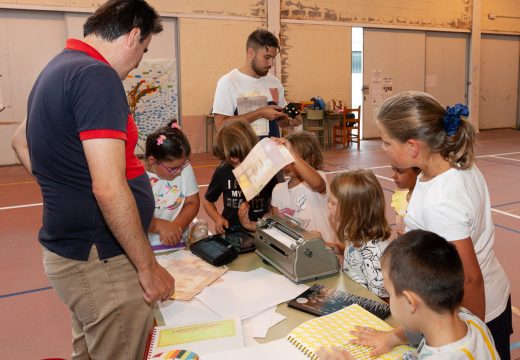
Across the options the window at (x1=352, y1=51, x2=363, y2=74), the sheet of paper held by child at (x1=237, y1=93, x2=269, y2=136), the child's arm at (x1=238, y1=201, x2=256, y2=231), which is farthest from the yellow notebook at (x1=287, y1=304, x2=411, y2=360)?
the window at (x1=352, y1=51, x2=363, y2=74)

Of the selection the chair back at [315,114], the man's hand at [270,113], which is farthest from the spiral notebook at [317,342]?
the chair back at [315,114]

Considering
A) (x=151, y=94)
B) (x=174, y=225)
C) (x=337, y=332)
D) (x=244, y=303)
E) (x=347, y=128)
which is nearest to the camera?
(x=337, y=332)

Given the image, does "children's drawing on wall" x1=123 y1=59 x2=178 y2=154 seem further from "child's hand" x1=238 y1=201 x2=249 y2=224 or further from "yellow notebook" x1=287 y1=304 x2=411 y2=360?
"yellow notebook" x1=287 y1=304 x2=411 y2=360

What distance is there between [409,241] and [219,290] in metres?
0.76

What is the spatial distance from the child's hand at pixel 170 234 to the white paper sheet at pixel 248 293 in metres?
0.46

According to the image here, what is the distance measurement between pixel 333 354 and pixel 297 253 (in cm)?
47

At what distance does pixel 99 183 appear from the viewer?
4.44 ft

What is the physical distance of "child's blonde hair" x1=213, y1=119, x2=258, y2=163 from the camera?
246cm

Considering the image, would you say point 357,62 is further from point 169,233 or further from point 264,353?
point 264,353

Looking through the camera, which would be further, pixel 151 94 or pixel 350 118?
pixel 350 118

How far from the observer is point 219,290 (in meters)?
1.68

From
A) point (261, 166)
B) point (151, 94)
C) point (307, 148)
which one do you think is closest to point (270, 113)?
point (307, 148)

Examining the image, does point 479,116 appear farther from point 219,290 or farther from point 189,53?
point 219,290

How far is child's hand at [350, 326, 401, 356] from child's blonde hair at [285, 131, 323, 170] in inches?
53.7
